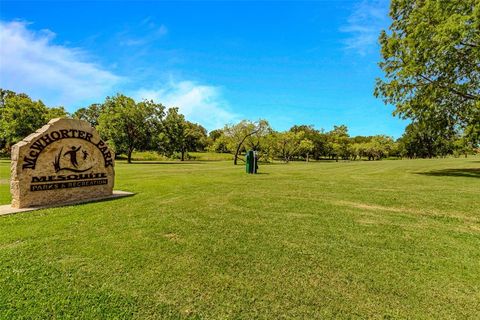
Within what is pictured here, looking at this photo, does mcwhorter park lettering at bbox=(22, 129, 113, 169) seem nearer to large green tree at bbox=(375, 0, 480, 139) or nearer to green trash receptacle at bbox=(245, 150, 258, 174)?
green trash receptacle at bbox=(245, 150, 258, 174)

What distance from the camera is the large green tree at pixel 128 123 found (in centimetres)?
4025

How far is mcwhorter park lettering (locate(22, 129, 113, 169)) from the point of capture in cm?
812

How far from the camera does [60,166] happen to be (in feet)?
28.8

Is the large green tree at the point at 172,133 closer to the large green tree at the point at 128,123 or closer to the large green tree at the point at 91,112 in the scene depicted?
the large green tree at the point at 128,123

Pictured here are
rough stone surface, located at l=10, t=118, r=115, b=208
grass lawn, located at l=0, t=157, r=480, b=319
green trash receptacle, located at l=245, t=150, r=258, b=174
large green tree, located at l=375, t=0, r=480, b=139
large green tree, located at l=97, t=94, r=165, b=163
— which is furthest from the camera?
large green tree, located at l=97, t=94, r=165, b=163

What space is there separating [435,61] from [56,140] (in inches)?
883

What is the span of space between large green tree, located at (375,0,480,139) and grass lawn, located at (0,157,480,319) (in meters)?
13.4

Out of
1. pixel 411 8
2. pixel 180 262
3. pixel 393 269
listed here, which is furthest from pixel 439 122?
pixel 180 262

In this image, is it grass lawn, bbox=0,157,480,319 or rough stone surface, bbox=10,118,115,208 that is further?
rough stone surface, bbox=10,118,115,208

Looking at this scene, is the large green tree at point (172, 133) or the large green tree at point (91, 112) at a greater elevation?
the large green tree at point (91, 112)

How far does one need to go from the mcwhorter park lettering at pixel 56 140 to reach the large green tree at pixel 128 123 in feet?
107

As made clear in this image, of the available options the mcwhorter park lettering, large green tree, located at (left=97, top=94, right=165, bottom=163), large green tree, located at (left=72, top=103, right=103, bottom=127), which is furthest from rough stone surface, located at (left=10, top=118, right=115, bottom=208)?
large green tree, located at (left=72, top=103, right=103, bottom=127)

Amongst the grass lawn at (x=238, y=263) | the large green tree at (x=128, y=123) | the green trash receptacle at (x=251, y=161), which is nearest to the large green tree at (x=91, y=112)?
the large green tree at (x=128, y=123)

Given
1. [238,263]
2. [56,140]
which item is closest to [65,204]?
[56,140]
